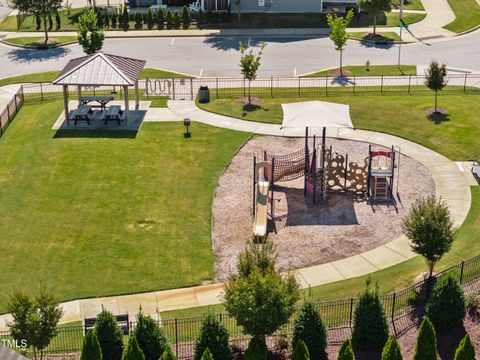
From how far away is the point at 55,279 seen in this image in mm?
29672

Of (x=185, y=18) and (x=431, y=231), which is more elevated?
(x=185, y=18)

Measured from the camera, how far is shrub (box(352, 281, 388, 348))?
79.6ft

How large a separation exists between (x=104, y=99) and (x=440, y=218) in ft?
84.8

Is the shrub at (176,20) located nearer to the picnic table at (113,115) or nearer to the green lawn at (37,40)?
the green lawn at (37,40)

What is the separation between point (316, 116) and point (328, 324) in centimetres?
1364

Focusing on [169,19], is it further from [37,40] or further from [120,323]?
[120,323]

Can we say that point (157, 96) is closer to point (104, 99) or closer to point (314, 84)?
point (104, 99)

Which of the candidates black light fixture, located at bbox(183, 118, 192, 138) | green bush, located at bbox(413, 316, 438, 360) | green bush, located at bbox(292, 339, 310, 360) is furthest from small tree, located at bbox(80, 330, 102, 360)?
black light fixture, located at bbox(183, 118, 192, 138)

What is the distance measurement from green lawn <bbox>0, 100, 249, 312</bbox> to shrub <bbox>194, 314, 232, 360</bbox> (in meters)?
6.15

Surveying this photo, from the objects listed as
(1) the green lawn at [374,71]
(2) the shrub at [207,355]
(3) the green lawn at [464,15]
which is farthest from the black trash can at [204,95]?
(2) the shrub at [207,355]

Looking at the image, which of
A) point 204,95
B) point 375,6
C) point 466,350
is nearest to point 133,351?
point 466,350

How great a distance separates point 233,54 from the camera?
60531 millimetres

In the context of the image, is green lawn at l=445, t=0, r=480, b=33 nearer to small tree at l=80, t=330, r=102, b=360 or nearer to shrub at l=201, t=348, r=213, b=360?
shrub at l=201, t=348, r=213, b=360

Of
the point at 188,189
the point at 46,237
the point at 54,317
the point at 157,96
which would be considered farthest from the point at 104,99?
the point at 54,317
